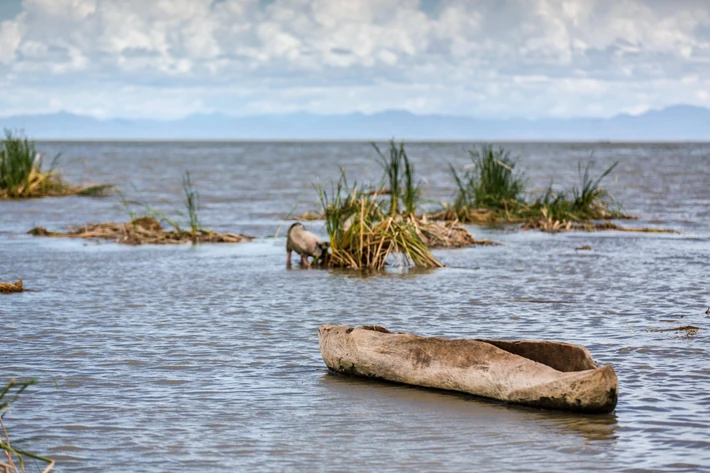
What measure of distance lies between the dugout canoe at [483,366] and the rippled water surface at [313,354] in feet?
0.31

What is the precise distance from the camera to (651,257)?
14375mm

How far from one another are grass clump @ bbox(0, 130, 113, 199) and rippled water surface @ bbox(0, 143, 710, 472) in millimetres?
9518

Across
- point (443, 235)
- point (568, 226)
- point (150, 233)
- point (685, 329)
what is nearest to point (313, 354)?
point (685, 329)

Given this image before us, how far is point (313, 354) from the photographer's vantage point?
7.85 metres

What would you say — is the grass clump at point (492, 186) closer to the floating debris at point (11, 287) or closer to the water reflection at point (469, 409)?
the floating debris at point (11, 287)

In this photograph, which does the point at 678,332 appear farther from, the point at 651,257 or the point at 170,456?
the point at 651,257

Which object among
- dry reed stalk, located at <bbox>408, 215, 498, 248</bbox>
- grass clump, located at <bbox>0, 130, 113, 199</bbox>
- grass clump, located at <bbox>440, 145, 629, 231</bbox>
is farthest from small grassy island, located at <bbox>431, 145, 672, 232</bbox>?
grass clump, located at <bbox>0, 130, 113, 199</bbox>

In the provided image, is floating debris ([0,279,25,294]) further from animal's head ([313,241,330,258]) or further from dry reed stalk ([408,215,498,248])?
dry reed stalk ([408,215,498,248])

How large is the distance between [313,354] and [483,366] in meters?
1.92

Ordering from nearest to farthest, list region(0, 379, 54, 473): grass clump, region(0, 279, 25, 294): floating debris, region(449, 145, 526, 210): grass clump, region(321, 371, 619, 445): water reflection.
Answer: region(0, 379, 54, 473): grass clump, region(321, 371, 619, 445): water reflection, region(0, 279, 25, 294): floating debris, region(449, 145, 526, 210): grass clump

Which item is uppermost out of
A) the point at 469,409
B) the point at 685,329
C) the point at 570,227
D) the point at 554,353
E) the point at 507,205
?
the point at 507,205

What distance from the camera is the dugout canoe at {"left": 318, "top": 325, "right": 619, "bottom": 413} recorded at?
5891 millimetres

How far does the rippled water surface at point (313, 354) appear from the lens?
17.9ft

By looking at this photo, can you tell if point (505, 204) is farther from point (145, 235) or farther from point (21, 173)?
point (21, 173)
